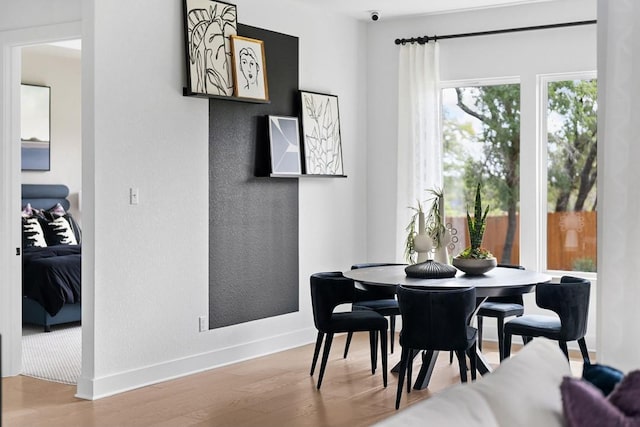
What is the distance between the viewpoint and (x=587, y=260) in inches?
260

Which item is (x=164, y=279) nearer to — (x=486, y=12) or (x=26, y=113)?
(x=486, y=12)

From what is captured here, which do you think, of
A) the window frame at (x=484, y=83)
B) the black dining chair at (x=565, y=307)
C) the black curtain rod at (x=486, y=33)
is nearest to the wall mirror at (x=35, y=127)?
the black curtain rod at (x=486, y=33)

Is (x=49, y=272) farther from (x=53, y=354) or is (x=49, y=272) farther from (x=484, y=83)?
(x=484, y=83)

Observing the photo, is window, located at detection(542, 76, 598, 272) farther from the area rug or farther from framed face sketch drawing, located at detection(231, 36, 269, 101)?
the area rug

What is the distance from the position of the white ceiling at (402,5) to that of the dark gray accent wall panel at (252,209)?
1.72 ft

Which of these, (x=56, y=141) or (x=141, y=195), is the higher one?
(x=56, y=141)

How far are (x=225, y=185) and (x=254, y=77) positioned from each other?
85 centimetres

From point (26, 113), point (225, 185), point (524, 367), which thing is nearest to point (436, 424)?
point (524, 367)

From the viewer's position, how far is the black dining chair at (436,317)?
175 inches

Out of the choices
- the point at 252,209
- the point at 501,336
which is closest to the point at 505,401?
the point at 501,336

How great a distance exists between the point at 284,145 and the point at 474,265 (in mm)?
1947

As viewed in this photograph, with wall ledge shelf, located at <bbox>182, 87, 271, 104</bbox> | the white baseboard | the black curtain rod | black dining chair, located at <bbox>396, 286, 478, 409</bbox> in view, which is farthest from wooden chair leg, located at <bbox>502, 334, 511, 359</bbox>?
the black curtain rod

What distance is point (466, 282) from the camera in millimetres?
4902

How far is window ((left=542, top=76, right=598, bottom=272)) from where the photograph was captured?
659 centimetres
